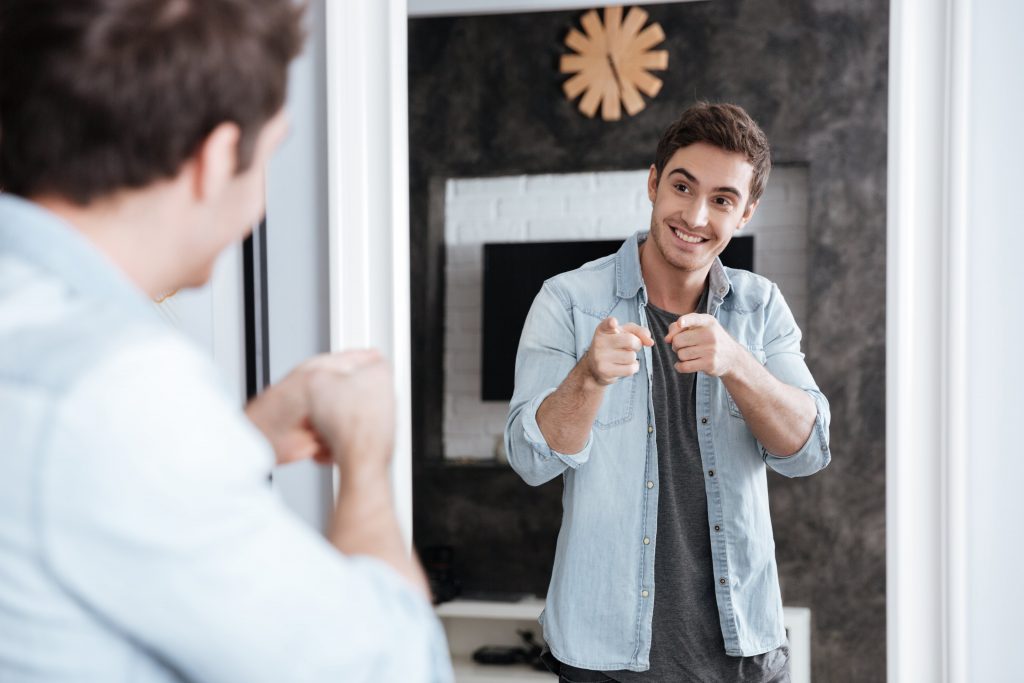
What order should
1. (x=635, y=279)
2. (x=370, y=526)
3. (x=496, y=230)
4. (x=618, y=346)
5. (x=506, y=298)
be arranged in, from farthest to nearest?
1. (x=496, y=230)
2. (x=506, y=298)
3. (x=635, y=279)
4. (x=618, y=346)
5. (x=370, y=526)

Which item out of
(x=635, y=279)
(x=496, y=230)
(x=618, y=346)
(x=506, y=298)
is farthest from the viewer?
(x=496, y=230)

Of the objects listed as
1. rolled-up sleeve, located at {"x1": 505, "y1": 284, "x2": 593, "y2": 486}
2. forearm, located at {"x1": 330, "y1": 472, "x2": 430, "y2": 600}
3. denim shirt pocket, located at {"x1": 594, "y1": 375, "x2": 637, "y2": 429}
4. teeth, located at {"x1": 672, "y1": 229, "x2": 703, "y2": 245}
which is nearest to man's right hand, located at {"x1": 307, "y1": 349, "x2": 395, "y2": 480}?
forearm, located at {"x1": 330, "y1": 472, "x2": 430, "y2": 600}

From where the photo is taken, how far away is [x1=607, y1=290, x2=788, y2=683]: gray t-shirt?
1184mm

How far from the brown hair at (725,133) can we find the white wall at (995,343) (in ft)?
1.13

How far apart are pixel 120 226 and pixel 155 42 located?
3.5 inches

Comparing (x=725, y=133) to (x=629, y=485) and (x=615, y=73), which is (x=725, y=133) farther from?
(x=615, y=73)

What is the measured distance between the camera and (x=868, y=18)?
260cm

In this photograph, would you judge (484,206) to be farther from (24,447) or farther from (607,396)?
(24,447)

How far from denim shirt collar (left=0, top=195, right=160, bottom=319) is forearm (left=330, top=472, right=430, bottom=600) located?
5.7 inches

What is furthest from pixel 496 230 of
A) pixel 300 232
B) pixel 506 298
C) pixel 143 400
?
pixel 143 400

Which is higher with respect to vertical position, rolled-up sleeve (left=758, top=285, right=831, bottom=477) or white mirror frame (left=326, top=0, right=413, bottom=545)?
white mirror frame (left=326, top=0, right=413, bottom=545)

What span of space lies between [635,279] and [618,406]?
191 mm

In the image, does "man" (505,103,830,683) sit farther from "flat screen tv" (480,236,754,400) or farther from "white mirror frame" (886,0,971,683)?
"flat screen tv" (480,236,754,400)

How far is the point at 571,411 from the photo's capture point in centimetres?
111
